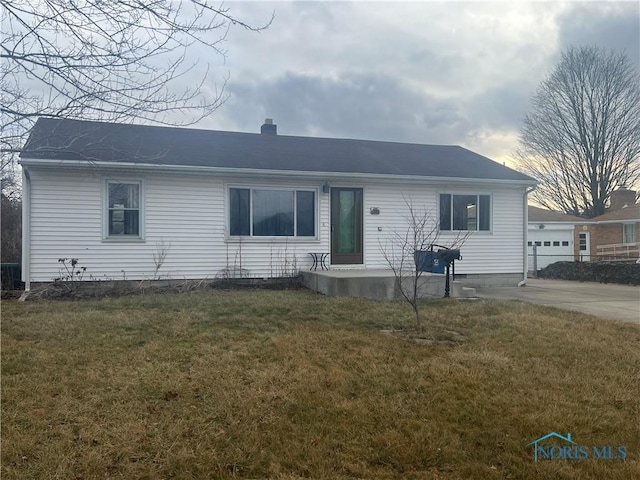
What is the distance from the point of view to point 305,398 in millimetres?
3695

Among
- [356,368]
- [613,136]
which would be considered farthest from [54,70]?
[613,136]

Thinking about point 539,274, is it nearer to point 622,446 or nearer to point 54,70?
point 622,446

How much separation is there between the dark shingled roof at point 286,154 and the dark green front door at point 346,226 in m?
0.68

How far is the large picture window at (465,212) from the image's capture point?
40.2ft

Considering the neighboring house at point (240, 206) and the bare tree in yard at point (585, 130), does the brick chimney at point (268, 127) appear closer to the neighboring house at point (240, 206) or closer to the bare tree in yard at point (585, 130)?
the neighboring house at point (240, 206)

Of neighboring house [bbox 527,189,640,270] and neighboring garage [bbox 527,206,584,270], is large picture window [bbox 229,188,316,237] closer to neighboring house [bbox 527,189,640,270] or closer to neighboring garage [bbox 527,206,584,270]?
neighboring house [bbox 527,189,640,270]

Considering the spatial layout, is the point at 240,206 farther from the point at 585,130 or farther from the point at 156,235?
the point at 585,130

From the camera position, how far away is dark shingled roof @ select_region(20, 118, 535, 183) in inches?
411

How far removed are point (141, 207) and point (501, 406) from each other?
8.85 meters

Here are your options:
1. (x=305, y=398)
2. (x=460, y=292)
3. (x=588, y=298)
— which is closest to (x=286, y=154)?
(x=460, y=292)

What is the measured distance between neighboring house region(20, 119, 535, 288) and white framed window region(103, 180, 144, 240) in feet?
0.07

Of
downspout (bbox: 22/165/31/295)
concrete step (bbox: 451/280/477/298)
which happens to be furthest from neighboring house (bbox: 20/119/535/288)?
concrete step (bbox: 451/280/477/298)

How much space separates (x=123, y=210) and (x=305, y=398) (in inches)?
317

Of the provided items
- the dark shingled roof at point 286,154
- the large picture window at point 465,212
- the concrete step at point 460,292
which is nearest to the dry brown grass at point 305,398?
the concrete step at point 460,292
